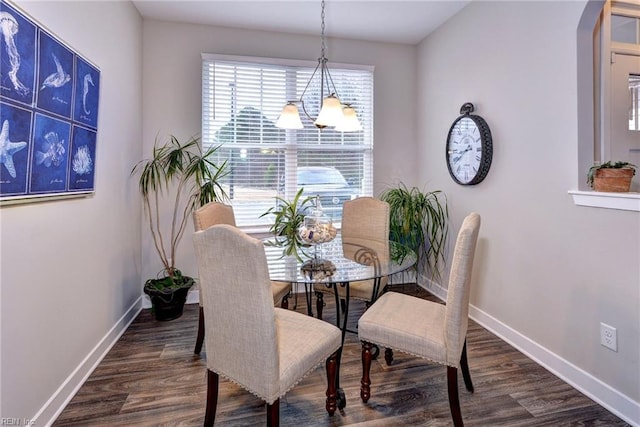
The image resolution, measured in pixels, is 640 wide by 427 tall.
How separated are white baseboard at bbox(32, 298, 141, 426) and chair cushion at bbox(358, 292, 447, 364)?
163cm

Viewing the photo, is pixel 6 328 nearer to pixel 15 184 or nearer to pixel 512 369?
pixel 15 184

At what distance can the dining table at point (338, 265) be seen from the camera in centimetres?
177

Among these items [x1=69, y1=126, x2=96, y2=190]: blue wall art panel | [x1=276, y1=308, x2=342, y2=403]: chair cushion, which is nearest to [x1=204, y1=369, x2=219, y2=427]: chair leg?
[x1=276, y1=308, x2=342, y2=403]: chair cushion

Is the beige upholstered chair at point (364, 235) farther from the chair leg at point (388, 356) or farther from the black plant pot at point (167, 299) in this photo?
the black plant pot at point (167, 299)

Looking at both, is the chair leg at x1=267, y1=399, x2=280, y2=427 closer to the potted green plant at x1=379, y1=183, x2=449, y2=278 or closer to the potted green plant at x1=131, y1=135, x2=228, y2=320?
the potted green plant at x1=131, y1=135, x2=228, y2=320

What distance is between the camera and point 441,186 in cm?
337

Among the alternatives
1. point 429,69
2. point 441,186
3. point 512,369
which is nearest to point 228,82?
point 429,69

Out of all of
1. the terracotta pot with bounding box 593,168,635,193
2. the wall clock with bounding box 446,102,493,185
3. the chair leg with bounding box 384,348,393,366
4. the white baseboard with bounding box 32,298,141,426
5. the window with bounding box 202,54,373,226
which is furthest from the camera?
the window with bounding box 202,54,373,226

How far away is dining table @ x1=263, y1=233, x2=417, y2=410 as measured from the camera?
1.77 metres

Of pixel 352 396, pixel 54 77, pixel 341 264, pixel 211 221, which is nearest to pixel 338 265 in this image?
pixel 341 264

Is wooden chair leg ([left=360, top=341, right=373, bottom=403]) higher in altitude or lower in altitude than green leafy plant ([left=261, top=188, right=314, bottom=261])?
lower

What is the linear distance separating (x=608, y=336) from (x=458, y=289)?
3.38 ft

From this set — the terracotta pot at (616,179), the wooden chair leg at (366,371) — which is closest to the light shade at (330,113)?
the wooden chair leg at (366,371)

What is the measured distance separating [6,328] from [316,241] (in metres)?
1.49
